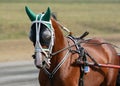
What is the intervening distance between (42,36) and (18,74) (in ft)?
35.5

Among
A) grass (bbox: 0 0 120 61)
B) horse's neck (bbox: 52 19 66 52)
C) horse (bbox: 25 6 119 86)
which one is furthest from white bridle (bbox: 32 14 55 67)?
grass (bbox: 0 0 120 61)

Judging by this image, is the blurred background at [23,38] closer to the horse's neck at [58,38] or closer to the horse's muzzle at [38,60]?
the horse's neck at [58,38]

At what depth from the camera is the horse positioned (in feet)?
22.4

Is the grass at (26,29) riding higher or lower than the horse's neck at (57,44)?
lower

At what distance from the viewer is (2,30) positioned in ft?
109

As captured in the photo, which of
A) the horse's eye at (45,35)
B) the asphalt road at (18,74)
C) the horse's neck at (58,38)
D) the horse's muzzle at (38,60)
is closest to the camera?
the horse's muzzle at (38,60)

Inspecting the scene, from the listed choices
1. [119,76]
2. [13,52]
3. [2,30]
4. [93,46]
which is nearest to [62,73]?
[93,46]

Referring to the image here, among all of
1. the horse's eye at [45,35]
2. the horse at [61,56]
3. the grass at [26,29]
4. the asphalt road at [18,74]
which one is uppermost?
the horse's eye at [45,35]

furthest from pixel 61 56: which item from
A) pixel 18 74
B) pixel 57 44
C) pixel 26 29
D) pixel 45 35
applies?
pixel 26 29

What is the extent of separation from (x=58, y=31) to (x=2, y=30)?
26.3 metres

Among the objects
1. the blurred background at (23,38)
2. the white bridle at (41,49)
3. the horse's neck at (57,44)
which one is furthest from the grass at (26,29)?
the white bridle at (41,49)

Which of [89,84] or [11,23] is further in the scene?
[11,23]

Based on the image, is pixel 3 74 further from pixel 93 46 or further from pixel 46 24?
pixel 46 24

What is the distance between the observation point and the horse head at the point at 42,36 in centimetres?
674
